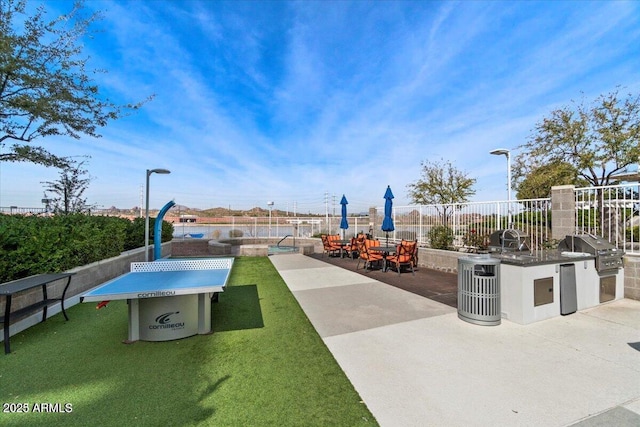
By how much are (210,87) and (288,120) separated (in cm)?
576

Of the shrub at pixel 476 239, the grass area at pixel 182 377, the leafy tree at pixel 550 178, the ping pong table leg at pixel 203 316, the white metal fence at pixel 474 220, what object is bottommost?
the grass area at pixel 182 377

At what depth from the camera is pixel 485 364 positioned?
3.10 meters

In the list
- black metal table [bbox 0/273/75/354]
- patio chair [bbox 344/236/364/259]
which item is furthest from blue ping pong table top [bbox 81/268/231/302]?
patio chair [bbox 344/236/364/259]

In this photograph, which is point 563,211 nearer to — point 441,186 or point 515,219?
point 515,219

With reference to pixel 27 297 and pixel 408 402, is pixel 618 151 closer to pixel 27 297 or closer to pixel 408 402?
pixel 408 402

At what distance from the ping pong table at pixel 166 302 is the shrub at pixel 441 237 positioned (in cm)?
767

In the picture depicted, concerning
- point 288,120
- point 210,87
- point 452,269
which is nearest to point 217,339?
point 452,269

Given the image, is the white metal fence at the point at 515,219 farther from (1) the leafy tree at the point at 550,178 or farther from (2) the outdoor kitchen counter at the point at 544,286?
(1) the leafy tree at the point at 550,178

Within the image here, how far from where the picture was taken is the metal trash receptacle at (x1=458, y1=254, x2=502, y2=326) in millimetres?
4281

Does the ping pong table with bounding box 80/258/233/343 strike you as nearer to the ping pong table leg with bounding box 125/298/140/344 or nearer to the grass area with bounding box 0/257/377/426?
the ping pong table leg with bounding box 125/298/140/344

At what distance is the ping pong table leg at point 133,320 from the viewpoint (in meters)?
3.77

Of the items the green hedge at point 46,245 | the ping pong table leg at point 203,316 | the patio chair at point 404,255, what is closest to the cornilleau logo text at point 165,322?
the ping pong table leg at point 203,316

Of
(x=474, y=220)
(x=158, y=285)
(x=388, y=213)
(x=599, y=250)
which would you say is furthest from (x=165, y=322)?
(x=474, y=220)

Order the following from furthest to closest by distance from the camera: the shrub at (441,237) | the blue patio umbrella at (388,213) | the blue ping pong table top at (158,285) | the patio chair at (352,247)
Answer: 1. the patio chair at (352,247)
2. the blue patio umbrella at (388,213)
3. the shrub at (441,237)
4. the blue ping pong table top at (158,285)
